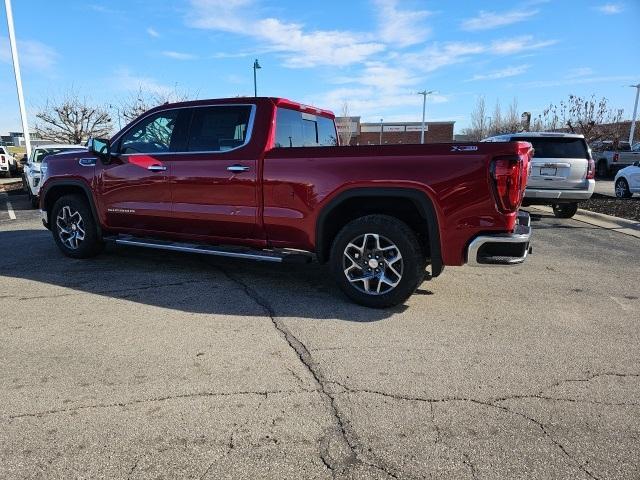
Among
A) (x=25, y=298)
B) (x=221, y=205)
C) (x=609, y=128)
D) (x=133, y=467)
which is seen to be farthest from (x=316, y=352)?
(x=609, y=128)

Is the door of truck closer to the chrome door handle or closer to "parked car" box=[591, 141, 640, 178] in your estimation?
the chrome door handle

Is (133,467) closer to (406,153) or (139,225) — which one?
(406,153)

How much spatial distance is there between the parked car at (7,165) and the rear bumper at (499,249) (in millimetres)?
24285

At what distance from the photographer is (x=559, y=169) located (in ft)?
30.9

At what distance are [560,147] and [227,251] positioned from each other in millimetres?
7423

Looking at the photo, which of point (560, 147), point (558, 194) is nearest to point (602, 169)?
point (560, 147)

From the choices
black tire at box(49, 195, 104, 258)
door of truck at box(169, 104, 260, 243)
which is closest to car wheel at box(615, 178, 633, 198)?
door of truck at box(169, 104, 260, 243)

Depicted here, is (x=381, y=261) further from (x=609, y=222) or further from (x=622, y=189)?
(x=622, y=189)

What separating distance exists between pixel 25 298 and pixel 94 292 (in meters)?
0.63

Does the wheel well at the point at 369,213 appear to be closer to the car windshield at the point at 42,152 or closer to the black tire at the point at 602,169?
the car windshield at the point at 42,152

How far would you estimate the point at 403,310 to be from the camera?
4.55 m

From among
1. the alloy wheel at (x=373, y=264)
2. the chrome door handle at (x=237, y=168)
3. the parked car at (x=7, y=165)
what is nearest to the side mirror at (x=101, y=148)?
the chrome door handle at (x=237, y=168)

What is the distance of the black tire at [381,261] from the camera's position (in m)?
4.37

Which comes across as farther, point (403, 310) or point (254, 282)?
point (254, 282)
